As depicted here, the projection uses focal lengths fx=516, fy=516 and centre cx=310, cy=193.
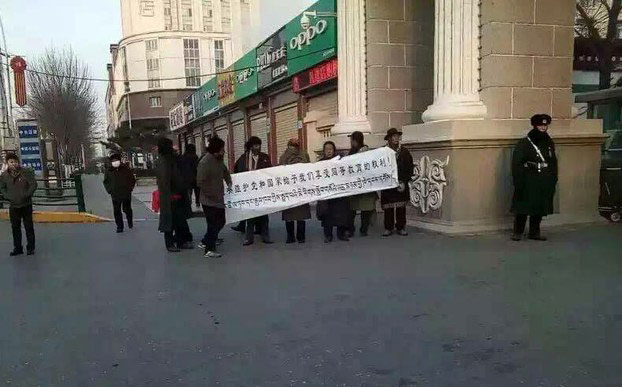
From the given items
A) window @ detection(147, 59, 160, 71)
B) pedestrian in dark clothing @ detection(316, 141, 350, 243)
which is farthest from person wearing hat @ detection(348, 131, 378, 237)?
window @ detection(147, 59, 160, 71)

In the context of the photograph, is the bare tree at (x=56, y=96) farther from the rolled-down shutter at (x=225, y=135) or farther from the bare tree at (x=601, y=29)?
the bare tree at (x=601, y=29)

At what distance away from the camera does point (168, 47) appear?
69.8m

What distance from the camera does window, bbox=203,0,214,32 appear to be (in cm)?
7144

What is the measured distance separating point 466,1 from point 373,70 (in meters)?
2.95

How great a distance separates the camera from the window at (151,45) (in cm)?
6962

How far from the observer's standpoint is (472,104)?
312 inches

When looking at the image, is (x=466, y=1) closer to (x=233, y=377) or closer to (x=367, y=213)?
(x=367, y=213)

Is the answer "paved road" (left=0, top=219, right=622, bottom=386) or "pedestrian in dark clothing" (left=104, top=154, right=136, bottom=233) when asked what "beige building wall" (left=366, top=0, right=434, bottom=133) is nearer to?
"paved road" (left=0, top=219, right=622, bottom=386)

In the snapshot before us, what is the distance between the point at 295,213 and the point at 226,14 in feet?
233

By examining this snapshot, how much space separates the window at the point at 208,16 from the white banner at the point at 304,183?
6917cm

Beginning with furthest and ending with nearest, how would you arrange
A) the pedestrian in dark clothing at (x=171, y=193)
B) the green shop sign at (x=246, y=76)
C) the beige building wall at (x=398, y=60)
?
1. the green shop sign at (x=246, y=76)
2. the beige building wall at (x=398, y=60)
3. the pedestrian in dark clothing at (x=171, y=193)

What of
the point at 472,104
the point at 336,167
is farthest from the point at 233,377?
the point at 472,104

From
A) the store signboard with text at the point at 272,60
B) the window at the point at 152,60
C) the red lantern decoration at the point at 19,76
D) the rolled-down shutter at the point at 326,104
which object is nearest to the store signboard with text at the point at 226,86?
the store signboard with text at the point at 272,60

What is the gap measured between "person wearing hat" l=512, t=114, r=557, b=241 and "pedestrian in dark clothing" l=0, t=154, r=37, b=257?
23.3ft
